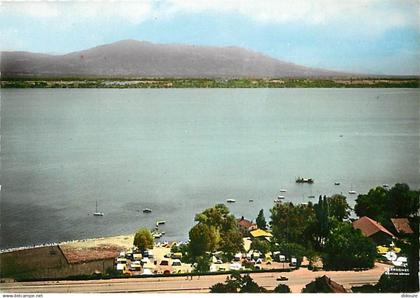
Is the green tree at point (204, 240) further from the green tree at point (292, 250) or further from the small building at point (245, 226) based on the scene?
the green tree at point (292, 250)

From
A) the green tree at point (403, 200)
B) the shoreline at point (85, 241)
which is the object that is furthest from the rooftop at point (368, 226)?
the shoreline at point (85, 241)

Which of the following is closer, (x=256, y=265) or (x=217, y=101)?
(x=256, y=265)

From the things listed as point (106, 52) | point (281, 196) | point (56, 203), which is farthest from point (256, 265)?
point (106, 52)

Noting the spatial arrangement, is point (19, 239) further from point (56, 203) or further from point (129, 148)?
point (129, 148)

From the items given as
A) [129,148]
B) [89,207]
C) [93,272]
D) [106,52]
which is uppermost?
[106,52]

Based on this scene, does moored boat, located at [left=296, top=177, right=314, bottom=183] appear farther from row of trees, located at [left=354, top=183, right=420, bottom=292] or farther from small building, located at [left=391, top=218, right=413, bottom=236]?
small building, located at [left=391, top=218, right=413, bottom=236]

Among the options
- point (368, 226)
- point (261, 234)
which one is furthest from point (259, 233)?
point (368, 226)

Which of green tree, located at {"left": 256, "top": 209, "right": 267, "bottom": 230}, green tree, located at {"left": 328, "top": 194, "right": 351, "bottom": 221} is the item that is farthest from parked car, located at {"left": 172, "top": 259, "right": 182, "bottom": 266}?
green tree, located at {"left": 328, "top": 194, "right": 351, "bottom": 221}
